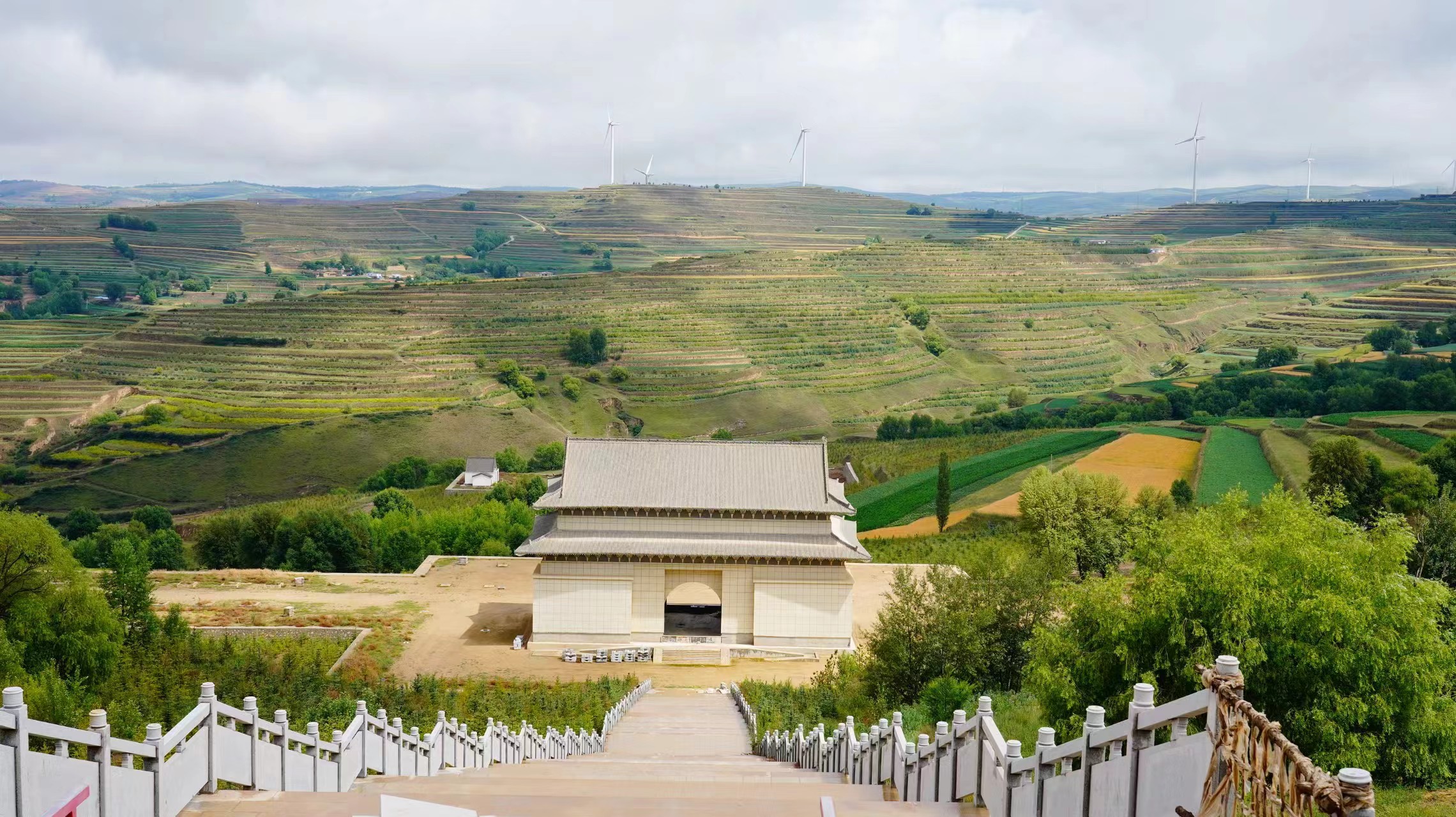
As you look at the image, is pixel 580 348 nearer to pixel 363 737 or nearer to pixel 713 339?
pixel 713 339

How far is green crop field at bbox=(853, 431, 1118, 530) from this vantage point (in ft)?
244

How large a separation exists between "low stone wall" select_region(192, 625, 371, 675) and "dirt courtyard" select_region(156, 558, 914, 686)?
4.74 ft

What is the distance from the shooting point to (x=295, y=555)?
57.1 m

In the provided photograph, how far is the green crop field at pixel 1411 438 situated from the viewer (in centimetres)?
7056

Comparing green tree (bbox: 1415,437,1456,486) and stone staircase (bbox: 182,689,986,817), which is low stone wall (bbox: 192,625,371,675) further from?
green tree (bbox: 1415,437,1456,486)

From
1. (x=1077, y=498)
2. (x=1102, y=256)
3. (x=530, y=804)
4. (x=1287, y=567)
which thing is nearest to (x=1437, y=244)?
(x=1102, y=256)

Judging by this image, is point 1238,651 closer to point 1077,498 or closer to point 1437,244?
point 1077,498

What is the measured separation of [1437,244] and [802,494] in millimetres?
159121

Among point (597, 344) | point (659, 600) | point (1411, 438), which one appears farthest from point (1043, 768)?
point (597, 344)

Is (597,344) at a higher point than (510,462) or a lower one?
higher

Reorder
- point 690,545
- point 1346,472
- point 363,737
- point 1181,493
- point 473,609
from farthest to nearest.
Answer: point 1181,493 < point 1346,472 < point 473,609 < point 690,545 < point 363,737

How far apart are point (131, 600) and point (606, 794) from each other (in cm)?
2938

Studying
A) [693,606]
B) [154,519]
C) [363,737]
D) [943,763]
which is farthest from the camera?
[154,519]

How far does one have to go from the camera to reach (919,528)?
68.0m
